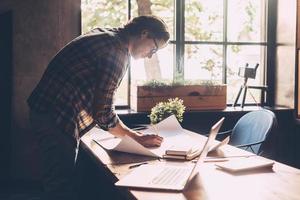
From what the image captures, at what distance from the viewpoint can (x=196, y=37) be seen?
14.4 feet

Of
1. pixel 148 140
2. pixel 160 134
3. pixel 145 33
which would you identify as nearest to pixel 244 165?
pixel 148 140

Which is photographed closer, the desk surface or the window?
the desk surface

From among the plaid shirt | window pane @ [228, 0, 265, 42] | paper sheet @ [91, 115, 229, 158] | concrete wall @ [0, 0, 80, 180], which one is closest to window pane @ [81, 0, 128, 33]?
concrete wall @ [0, 0, 80, 180]

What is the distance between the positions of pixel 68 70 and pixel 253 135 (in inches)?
65.6

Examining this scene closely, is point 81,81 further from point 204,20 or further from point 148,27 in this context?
point 204,20

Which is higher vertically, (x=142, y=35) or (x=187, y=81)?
(x=142, y=35)

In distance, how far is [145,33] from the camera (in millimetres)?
2145

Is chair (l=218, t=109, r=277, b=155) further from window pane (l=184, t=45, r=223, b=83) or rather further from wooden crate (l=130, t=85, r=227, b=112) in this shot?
window pane (l=184, t=45, r=223, b=83)

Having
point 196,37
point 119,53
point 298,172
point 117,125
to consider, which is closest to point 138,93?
point 196,37

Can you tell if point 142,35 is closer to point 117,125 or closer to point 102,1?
point 117,125

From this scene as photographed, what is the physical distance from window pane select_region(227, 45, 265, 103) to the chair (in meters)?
1.21

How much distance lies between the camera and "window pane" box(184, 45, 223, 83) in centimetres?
436

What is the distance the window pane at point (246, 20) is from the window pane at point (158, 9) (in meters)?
0.68

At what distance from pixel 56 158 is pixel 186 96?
7.14 feet
